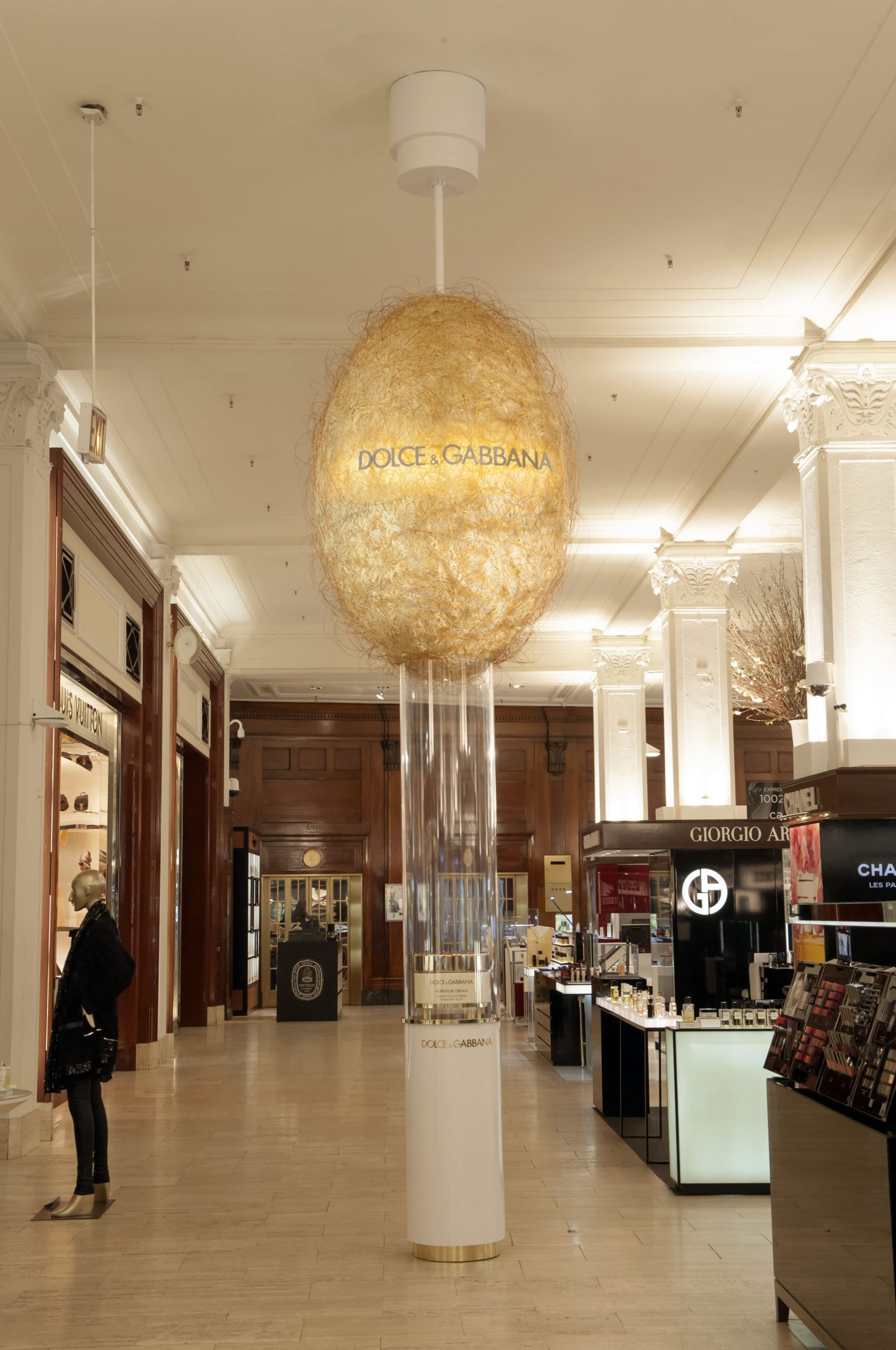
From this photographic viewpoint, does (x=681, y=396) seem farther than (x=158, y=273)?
Yes

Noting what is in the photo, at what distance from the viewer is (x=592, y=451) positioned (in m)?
10.9

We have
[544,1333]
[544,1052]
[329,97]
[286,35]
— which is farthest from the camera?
[544,1052]

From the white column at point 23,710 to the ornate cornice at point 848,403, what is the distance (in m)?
4.96

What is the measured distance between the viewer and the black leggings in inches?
260

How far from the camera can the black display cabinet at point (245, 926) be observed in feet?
64.6

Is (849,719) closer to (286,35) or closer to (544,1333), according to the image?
(544,1333)

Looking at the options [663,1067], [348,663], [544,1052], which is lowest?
[544,1052]

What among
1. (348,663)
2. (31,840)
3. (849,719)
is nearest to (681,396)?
(849,719)

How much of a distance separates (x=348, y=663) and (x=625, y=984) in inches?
403

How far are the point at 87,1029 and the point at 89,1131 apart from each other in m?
0.59

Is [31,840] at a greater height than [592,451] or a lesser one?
lesser

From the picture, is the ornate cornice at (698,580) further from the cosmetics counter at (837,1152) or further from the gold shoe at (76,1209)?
the cosmetics counter at (837,1152)

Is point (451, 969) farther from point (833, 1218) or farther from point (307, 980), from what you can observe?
point (307, 980)

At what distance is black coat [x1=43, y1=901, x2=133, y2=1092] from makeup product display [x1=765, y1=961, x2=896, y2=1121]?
11.3 ft
